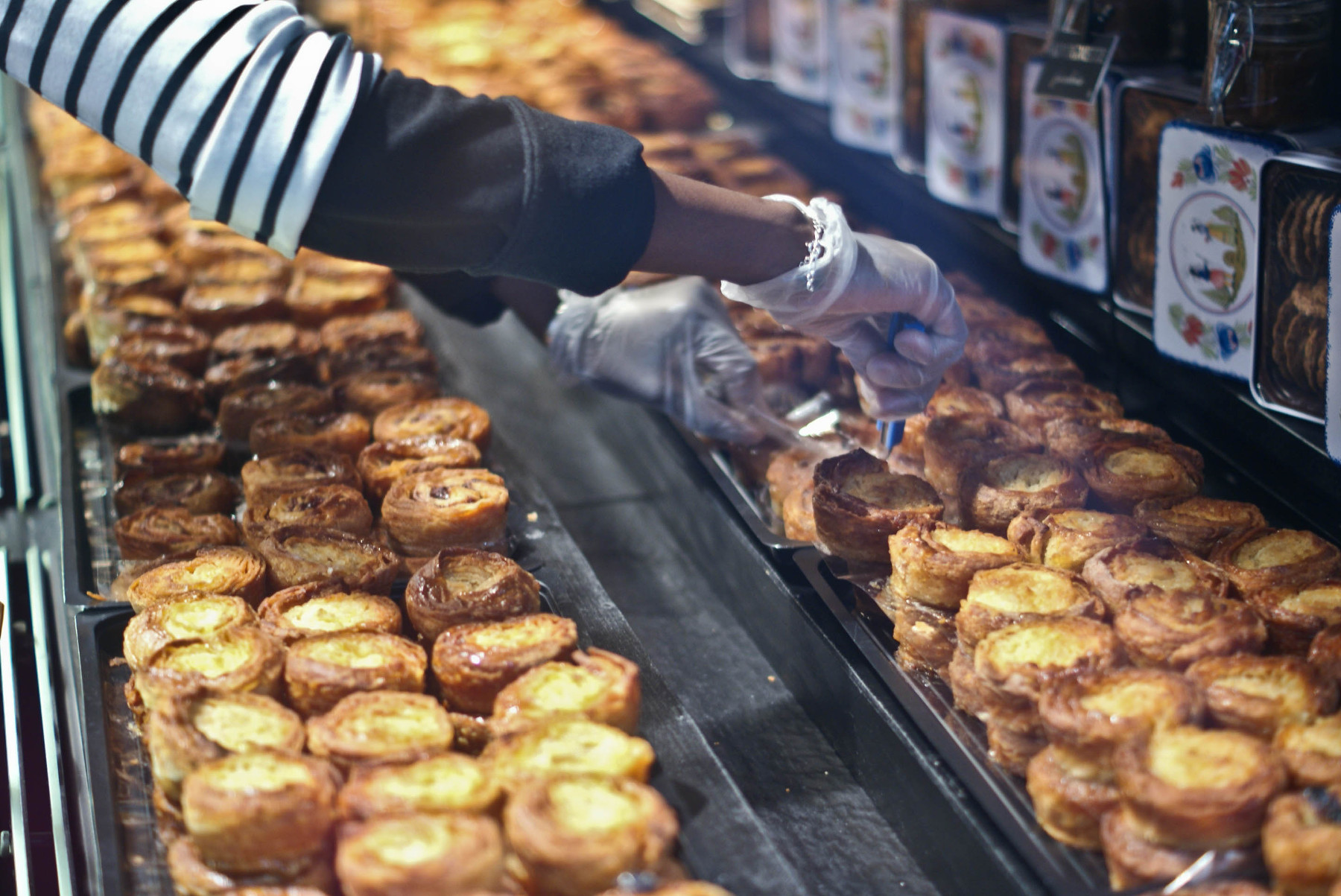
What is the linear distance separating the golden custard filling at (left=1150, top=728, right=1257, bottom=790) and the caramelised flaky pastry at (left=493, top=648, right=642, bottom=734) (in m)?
0.88

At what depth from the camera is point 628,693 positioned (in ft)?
7.25

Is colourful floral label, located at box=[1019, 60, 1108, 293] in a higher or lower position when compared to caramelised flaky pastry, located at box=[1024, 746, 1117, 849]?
higher

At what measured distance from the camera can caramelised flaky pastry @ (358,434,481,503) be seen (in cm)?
310

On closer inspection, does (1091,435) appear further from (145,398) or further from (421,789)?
(145,398)

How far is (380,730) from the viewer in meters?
2.12

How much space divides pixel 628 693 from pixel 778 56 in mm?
4045

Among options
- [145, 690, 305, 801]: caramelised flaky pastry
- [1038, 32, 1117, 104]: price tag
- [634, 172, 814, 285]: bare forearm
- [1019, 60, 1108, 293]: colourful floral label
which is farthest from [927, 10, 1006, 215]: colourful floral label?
[145, 690, 305, 801]: caramelised flaky pastry

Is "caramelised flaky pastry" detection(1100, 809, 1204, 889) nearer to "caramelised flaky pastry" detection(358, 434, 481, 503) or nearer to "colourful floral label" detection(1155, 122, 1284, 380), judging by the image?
"colourful floral label" detection(1155, 122, 1284, 380)

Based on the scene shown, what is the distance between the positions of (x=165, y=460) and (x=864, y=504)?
181 centimetres

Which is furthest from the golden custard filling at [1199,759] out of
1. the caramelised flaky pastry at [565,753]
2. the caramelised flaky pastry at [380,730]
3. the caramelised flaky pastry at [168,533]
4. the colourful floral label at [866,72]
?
the colourful floral label at [866,72]

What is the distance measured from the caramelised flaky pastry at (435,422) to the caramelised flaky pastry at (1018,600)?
148 centimetres

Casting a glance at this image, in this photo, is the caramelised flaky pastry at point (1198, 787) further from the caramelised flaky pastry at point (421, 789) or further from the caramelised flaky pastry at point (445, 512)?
the caramelised flaky pastry at point (445, 512)

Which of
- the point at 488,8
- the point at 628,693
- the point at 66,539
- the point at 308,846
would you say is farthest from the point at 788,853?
the point at 488,8

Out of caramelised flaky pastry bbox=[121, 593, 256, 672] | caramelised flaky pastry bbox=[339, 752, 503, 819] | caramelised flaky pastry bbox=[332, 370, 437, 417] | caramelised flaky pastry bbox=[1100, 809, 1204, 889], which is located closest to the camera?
caramelised flaky pastry bbox=[1100, 809, 1204, 889]
